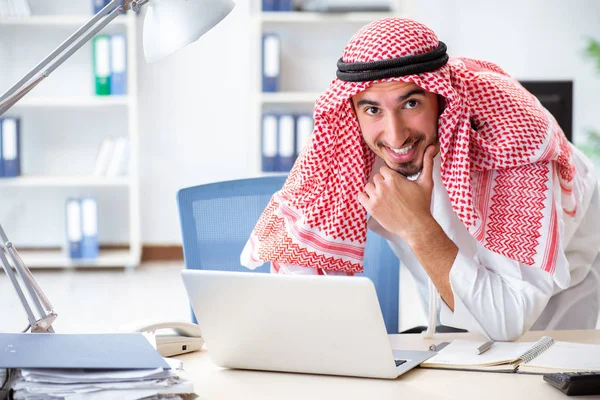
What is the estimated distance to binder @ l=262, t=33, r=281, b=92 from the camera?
4949mm

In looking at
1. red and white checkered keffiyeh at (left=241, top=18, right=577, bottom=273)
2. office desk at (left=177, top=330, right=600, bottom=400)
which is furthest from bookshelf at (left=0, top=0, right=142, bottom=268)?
office desk at (left=177, top=330, right=600, bottom=400)

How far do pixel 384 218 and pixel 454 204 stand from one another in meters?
0.16

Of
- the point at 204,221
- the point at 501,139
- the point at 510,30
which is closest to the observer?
the point at 501,139

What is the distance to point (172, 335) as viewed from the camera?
1.55 m

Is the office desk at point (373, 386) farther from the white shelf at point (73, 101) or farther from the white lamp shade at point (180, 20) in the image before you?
the white shelf at point (73, 101)

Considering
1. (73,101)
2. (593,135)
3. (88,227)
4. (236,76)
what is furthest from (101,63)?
(593,135)

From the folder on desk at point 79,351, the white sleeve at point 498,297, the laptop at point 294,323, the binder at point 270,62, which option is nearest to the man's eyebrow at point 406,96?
the white sleeve at point 498,297

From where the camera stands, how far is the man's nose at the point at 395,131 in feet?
5.83

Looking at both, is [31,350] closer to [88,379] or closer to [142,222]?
[88,379]

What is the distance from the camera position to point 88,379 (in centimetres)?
120

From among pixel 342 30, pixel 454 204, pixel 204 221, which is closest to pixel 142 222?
pixel 342 30

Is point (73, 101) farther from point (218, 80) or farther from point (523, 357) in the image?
point (523, 357)

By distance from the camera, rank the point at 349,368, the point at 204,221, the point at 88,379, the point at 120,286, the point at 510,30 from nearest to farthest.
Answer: the point at 88,379, the point at 349,368, the point at 204,221, the point at 120,286, the point at 510,30

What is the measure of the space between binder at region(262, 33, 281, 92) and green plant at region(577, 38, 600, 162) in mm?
1775
